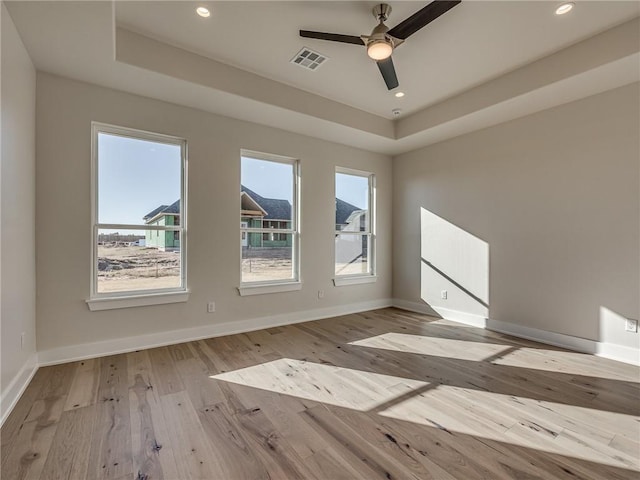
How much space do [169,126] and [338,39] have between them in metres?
2.18

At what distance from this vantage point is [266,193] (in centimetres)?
431

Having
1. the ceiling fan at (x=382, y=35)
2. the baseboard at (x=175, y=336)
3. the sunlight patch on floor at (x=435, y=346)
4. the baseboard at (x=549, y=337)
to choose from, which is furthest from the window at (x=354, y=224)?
the ceiling fan at (x=382, y=35)

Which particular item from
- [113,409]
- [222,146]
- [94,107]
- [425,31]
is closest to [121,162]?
[94,107]

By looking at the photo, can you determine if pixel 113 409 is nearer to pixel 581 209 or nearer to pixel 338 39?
pixel 338 39

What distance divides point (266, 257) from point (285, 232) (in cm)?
46

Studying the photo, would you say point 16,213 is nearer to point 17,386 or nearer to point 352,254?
point 17,386

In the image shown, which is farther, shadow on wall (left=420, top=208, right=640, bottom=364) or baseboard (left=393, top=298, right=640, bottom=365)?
shadow on wall (left=420, top=208, right=640, bottom=364)

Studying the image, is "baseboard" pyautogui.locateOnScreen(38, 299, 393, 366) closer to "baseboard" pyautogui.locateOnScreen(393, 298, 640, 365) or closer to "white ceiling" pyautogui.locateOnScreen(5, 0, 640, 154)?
"baseboard" pyautogui.locateOnScreen(393, 298, 640, 365)

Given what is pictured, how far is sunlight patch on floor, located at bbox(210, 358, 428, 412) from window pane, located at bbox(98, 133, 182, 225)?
2027mm

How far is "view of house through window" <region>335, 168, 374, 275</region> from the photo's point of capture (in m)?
5.07

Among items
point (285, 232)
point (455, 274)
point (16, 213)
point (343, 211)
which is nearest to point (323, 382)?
point (285, 232)

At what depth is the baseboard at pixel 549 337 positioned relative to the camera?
3.09 metres

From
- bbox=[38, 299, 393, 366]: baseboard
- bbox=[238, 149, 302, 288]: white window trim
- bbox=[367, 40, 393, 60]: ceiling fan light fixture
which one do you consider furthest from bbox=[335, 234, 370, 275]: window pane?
bbox=[367, 40, 393, 60]: ceiling fan light fixture

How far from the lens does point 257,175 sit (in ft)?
13.9
